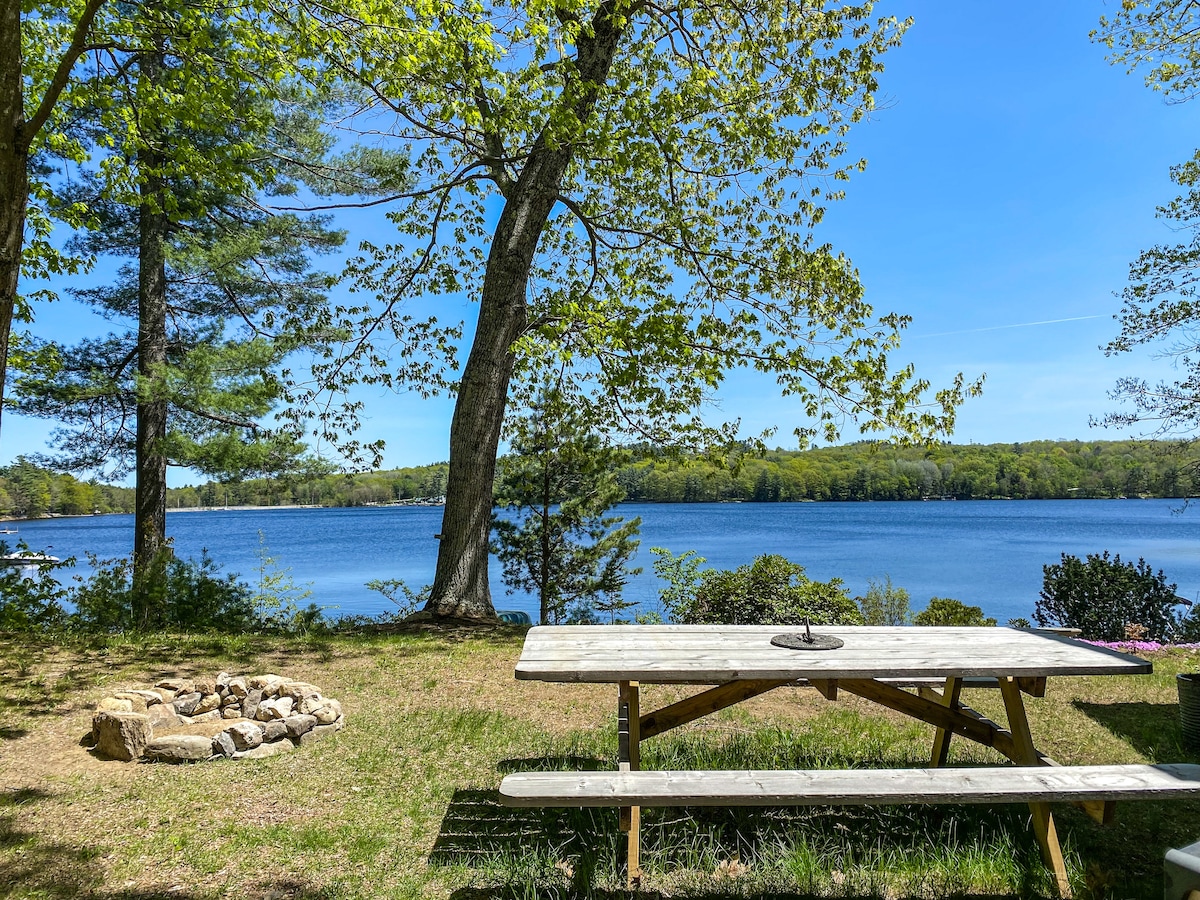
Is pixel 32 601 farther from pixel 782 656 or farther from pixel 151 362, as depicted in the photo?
pixel 782 656

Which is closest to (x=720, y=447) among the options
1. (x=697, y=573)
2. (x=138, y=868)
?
(x=697, y=573)

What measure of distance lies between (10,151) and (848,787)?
4.76 meters

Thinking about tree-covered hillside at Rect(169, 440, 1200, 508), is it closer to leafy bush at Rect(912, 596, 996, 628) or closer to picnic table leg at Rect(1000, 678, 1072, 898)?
leafy bush at Rect(912, 596, 996, 628)

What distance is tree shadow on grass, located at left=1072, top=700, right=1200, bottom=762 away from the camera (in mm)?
4035

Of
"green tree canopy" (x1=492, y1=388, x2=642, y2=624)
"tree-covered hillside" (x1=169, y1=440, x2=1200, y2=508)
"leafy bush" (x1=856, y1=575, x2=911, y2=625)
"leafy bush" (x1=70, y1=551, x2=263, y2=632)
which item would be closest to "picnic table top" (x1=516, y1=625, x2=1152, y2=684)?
"leafy bush" (x1=70, y1=551, x2=263, y2=632)

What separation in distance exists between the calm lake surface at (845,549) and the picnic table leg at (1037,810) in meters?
9.00

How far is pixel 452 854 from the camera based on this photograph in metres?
2.80

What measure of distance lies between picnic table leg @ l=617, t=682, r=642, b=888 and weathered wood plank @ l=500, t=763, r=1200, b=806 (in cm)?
33

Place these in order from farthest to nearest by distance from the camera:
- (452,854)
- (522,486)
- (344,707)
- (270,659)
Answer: (522,486)
(270,659)
(344,707)
(452,854)

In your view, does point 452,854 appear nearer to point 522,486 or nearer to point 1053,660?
point 1053,660

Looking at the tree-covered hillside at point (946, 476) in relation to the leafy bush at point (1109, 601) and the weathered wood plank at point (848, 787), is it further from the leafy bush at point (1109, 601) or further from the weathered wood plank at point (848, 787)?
the weathered wood plank at point (848, 787)

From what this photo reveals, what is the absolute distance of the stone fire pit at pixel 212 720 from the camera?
148 inches

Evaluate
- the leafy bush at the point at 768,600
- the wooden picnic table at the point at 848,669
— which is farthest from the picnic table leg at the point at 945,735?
the leafy bush at the point at 768,600

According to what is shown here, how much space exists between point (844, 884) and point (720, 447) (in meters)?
6.48
